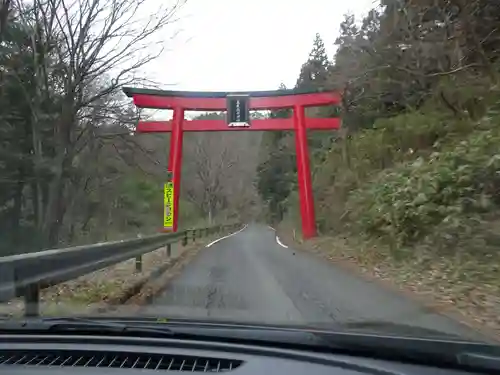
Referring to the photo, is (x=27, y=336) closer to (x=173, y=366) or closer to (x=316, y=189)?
(x=173, y=366)

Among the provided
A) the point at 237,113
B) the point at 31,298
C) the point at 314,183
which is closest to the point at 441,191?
the point at 31,298

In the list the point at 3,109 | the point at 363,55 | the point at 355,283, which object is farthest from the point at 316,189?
the point at 355,283

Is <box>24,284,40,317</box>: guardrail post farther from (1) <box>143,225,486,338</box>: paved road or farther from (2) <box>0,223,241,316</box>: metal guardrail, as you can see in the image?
(1) <box>143,225,486,338</box>: paved road

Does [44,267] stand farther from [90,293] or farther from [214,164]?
[214,164]

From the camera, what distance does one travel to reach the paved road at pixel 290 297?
7980mm

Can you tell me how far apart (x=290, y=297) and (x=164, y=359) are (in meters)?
7.45

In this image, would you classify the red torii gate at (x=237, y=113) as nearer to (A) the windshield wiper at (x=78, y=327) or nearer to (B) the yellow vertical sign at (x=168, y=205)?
(B) the yellow vertical sign at (x=168, y=205)

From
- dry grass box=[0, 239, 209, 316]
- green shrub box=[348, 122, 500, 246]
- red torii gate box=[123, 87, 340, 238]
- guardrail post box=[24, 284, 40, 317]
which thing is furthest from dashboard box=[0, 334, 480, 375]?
red torii gate box=[123, 87, 340, 238]

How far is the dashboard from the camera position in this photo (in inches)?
113

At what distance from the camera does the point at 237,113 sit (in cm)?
2836

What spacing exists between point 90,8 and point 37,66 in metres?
2.81

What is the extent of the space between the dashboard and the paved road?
7.98 feet

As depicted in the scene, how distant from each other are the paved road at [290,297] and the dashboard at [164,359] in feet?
7.98

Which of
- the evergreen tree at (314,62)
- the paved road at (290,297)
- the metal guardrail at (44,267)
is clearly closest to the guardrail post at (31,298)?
the metal guardrail at (44,267)
